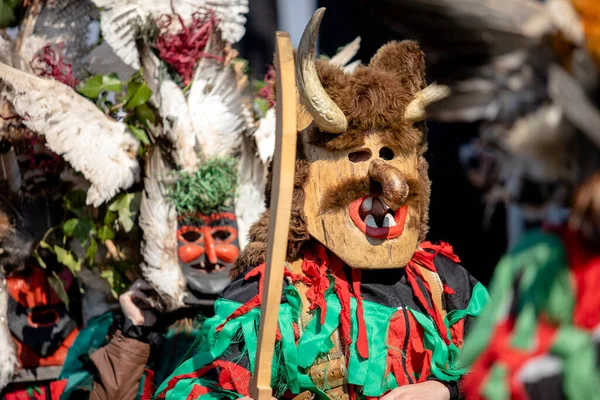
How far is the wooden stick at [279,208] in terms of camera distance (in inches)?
75.0

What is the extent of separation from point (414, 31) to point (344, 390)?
1214 mm

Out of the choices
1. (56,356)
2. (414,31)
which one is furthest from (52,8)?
(414,31)

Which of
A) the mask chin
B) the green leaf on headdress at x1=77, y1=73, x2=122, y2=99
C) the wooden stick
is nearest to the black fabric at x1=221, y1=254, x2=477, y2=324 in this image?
the wooden stick

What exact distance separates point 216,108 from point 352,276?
51.1 inches

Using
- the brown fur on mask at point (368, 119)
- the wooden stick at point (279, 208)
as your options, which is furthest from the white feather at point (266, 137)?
the wooden stick at point (279, 208)

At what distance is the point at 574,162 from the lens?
4.14 feet

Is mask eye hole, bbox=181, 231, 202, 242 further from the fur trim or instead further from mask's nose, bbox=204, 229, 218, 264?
the fur trim

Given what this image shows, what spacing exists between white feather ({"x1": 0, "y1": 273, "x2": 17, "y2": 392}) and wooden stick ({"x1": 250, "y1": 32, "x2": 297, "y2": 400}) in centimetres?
196

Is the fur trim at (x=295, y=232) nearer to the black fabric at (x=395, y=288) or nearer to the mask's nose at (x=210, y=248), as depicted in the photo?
the black fabric at (x=395, y=288)

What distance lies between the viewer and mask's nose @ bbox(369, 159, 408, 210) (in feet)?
7.50

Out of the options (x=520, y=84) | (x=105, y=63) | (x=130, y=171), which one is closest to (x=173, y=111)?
(x=130, y=171)

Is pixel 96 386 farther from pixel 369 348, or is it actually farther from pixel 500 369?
pixel 500 369

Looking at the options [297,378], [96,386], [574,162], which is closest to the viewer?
[574,162]

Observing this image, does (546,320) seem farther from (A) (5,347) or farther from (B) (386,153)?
(A) (5,347)
